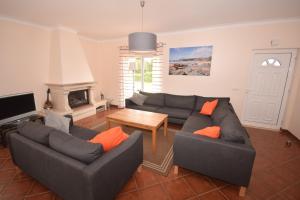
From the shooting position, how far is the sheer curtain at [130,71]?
16.0 feet

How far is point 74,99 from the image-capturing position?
4875mm

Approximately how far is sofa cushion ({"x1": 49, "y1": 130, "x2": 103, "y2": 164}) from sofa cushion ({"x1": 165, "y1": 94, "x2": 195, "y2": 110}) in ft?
10.2

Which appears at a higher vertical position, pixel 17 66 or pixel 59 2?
pixel 59 2

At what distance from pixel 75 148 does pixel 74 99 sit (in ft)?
12.6

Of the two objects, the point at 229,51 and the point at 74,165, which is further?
the point at 229,51

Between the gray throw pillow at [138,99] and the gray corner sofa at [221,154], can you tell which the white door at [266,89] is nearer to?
the gray corner sofa at [221,154]

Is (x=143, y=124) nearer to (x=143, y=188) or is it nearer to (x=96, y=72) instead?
(x=143, y=188)

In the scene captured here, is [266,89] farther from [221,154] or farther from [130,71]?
[130,71]

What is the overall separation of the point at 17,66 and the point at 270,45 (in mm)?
6268

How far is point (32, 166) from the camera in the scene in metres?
1.84

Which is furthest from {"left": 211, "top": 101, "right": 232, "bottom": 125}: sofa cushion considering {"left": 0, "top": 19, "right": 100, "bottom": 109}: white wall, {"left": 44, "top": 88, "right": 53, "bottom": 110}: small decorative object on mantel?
{"left": 0, "top": 19, "right": 100, "bottom": 109}: white wall

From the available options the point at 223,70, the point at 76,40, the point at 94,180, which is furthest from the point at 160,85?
the point at 94,180

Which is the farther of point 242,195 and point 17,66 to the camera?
point 17,66

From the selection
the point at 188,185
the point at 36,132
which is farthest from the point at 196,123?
the point at 36,132
